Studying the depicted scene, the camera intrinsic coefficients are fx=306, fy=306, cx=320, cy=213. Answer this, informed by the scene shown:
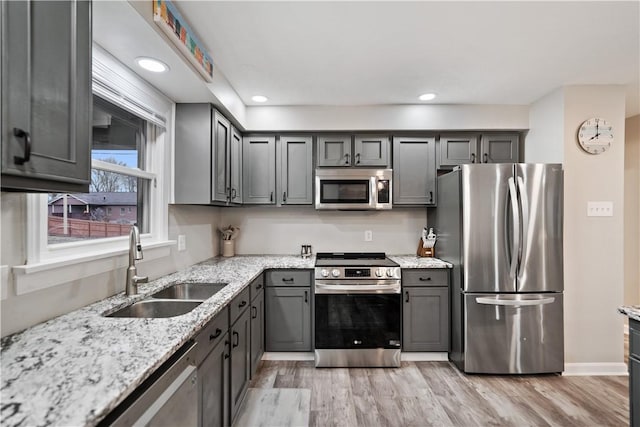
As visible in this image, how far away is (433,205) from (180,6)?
267 cm

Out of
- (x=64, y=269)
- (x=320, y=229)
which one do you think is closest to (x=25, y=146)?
(x=64, y=269)

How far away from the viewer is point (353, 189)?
3.12 meters

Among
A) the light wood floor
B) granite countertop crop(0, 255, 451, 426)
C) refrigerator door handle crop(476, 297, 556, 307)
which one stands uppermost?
granite countertop crop(0, 255, 451, 426)

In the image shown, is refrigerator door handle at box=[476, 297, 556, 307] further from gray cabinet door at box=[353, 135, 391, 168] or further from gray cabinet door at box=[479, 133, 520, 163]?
gray cabinet door at box=[353, 135, 391, 168]

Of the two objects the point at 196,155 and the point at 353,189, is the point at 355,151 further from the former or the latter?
the point at 196,155

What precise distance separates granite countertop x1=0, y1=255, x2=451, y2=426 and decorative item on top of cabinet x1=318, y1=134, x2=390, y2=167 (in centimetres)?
199

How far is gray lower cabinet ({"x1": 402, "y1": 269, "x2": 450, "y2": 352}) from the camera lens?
2.81m

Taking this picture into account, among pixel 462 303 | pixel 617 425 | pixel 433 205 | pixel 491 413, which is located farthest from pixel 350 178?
pixel 617 425

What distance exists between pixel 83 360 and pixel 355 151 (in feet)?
9.01

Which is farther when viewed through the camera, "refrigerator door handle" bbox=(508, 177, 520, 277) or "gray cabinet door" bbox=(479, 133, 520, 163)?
"gray cabinet door" bbox=(479, 133, 520, 163)

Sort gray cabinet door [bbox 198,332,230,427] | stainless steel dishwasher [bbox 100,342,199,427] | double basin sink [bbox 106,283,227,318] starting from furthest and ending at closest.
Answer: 1. double basin sink [bbox 106,283,227,318]
2. gray cabinet door [bbox 198,332,230,427]
3. stainless steel dishwasher [bbox 100,342,199,427]

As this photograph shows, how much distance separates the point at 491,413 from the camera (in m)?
2.11

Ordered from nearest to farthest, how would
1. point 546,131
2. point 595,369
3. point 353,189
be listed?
point 595,369
point 546,131
point 353,189

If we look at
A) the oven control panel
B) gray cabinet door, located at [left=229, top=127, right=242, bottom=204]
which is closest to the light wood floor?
the oven control panel
